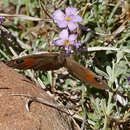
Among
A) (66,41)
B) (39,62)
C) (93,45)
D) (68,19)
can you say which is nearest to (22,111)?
(39,62)

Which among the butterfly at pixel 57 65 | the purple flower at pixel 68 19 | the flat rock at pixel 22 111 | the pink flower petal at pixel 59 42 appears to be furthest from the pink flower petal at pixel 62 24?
the flat rock at pixel 22 111

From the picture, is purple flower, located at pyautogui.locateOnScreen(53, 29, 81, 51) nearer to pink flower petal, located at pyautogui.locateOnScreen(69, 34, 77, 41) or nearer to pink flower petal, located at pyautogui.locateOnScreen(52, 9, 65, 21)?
pink flower petal, located at pyautogui.locateOnScreen(69, 34, 77, 41)

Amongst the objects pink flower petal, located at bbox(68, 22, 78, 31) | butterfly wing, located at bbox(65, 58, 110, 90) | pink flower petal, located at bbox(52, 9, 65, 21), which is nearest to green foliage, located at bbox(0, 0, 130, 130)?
pink flower petal, located at bbox(52, 9, 65, 21)

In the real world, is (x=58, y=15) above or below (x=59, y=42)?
above

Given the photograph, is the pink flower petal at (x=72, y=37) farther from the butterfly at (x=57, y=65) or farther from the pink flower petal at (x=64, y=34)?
the butterfly at (x=57, y=65)

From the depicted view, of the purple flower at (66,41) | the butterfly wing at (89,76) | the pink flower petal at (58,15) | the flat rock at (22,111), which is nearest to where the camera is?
the flat rock at (22,111)

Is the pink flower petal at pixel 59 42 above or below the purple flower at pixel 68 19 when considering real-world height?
below

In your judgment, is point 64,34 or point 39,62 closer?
point 39,62

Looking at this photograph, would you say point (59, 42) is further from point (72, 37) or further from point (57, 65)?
point (57, 65)
